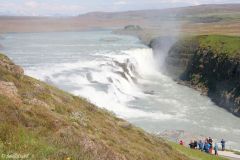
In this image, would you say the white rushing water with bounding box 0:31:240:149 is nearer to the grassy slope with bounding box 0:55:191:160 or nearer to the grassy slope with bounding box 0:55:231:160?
the grassy slope with bounding box 0:55:231:160

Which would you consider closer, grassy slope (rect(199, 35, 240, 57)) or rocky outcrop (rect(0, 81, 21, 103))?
rocky outcrop (rect(0, 81, 21, 103))

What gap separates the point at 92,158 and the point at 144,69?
7795 cm

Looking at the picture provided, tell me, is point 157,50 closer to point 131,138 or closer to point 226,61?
point 226,61

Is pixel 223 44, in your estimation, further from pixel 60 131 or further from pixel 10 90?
pixel 60 131

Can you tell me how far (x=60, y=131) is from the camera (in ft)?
44.3

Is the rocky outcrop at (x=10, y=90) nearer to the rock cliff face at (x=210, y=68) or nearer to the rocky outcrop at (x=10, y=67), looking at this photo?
the rocky outcrop at (x=10, y=67)

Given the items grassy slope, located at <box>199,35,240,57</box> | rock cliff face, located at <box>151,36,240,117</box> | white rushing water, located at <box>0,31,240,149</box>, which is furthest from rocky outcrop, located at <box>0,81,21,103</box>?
grassy slope, located at <box>199,35,240,57</box>

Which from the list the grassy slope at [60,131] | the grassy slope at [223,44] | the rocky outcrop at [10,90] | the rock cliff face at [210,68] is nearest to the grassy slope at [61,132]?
the grassy slope at [60,131]

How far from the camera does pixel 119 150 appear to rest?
1548 centimetres

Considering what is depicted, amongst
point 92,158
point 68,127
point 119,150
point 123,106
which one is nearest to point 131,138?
point 119,150

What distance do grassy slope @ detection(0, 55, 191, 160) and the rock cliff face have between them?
36.3 meters

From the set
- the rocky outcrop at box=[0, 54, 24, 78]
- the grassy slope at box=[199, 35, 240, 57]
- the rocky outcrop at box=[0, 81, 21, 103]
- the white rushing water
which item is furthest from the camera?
the grassy slope at box=[199, 35, 240, 57]

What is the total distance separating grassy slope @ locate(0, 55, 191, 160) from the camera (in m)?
10.5

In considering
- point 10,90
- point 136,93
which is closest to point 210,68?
point 136,93
